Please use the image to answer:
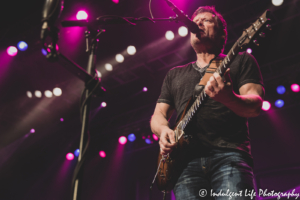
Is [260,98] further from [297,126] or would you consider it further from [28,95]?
[28,95]

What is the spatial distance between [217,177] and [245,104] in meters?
0.54

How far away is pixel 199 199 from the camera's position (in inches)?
69.7

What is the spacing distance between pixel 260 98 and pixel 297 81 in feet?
17.5

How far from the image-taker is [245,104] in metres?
1.72

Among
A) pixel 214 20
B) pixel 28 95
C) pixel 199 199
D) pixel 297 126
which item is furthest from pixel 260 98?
pixel 28 95

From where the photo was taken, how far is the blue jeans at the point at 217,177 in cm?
160

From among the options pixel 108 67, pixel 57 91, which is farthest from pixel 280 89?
pixel 57 91

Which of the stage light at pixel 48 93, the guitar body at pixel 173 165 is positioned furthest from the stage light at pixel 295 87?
the stage light at pixel 48 93

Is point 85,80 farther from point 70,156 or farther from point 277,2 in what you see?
point 70,156

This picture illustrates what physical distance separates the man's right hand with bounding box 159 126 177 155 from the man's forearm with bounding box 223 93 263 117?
0.60m

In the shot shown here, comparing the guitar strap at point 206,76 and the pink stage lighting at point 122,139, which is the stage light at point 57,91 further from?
the guitar strap at point 206,76

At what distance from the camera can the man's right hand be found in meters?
2.09

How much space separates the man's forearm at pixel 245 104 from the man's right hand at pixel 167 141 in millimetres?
596

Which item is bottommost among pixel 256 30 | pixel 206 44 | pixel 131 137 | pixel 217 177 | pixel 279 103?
pixel 217 177
